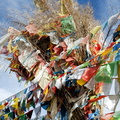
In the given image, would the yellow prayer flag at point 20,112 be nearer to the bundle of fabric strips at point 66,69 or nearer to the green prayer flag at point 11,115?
the bundle of fabric strips at point 66,69

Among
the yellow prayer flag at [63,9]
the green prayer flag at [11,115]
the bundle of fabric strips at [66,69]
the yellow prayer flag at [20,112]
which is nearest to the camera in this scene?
the bundle of fabric strips at [66,69]

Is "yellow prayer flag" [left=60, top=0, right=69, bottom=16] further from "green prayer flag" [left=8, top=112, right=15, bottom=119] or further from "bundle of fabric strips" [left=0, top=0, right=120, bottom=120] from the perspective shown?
"green prayer flag" [left=8, top=112, right=15, bottom=119]

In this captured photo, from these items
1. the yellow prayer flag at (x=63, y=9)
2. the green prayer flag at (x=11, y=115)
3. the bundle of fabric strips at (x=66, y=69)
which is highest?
the yellow prayer flag at (x=63, y=9)

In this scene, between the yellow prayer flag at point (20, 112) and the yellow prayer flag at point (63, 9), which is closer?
the yellow prayer flag at point (63, 9)

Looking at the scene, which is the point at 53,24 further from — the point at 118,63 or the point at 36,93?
the point at 118,63

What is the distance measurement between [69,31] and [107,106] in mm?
1286

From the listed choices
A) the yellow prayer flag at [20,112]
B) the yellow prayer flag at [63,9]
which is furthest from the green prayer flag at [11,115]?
the yellow prayer flag at [63,9]

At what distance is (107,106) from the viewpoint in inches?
61.7

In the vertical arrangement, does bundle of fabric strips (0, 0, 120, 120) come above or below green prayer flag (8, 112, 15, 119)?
above

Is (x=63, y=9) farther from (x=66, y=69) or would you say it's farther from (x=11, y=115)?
(x=11, y=115)

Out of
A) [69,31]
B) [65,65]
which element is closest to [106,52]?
[65,65]

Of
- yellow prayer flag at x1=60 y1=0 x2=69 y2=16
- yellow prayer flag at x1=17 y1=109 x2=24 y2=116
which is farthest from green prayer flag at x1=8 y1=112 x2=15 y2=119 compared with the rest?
yellow prayer flag at x1=60 y1=0 x2=69 y2=16

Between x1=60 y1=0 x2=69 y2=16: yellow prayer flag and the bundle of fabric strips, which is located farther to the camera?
x1=60 y1=0 x2=69 y2=16: yellow prayer flag

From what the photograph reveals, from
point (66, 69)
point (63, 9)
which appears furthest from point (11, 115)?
point (63, 9)
